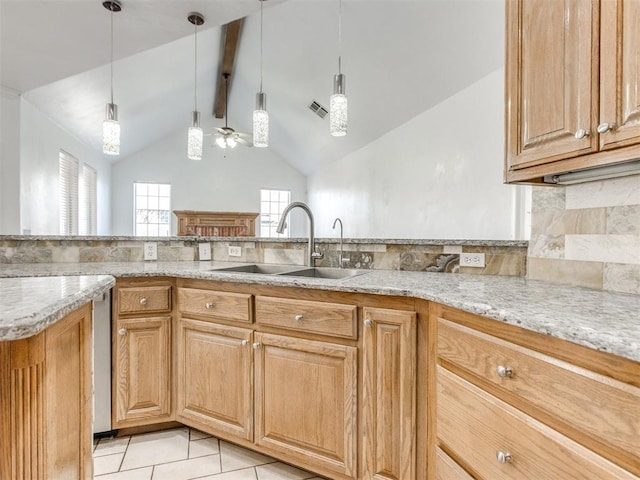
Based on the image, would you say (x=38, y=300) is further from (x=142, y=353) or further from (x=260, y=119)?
(x=260, y=119)

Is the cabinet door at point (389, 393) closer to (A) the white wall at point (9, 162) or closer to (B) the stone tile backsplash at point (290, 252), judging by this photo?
(B) the stone tile backsplash at point (290, 252)

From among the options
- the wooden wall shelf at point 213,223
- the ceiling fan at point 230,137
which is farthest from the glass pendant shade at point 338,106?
the wooden wall shelf at point 213,223

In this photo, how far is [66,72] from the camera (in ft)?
8.52

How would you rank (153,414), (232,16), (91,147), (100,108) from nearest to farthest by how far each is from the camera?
(153,414) < (232,16) < (100,108) < (91,147)

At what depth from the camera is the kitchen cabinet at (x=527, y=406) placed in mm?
650

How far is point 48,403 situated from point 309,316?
90cm

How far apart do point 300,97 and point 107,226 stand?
482 centimetres

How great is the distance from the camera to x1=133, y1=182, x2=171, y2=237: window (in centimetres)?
748

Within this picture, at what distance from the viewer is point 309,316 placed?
1.48 metres

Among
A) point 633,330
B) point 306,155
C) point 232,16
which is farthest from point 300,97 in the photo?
point 633,330

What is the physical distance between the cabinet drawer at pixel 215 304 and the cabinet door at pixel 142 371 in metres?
0.17

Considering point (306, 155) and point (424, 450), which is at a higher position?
point (306, 155)

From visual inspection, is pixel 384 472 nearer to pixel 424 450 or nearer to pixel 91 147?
pixel 424 450

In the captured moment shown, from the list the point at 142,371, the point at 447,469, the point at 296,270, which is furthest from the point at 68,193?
the point at 447,469
